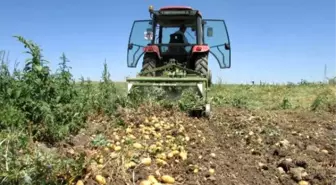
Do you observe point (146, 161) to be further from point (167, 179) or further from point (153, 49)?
point (153, 49)

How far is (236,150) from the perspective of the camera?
5285 mm

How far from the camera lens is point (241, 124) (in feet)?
22.9

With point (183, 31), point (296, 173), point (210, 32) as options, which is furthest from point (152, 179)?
point (183, 31)

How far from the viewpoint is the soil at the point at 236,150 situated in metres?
3.85

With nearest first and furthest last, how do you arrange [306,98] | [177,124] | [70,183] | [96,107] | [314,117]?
[70,183] → [177,124] → [96,107] → [314,117] → [306,98]

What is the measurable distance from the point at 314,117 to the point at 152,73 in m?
3.29

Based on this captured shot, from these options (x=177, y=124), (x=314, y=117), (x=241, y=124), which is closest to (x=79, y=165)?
(x=177, y=124)

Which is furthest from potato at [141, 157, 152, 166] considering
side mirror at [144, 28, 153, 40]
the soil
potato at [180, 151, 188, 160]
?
side mirror at [144, 28, 153, 40]

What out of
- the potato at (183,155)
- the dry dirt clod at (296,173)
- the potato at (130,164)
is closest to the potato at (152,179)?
A: the potato at (130,164)

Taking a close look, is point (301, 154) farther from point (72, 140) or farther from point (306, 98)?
point (306, 98)

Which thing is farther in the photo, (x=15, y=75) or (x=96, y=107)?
(x=96, y=107)

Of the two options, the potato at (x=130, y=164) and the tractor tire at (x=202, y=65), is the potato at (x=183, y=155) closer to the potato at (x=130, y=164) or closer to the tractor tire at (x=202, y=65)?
the potato at (x=130, y=164)

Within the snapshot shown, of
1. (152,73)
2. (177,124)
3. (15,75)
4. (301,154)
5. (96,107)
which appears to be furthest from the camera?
(152,73)

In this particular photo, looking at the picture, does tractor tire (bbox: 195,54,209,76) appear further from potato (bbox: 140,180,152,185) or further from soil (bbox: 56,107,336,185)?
potato (bbox: 140,180,152,185)
